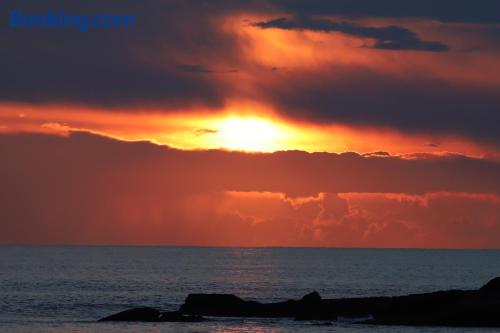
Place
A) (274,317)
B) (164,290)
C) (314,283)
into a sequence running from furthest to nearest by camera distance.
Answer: (314,283), (164,290), (274,317)

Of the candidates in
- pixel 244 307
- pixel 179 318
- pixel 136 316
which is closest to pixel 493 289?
pixel 244 307

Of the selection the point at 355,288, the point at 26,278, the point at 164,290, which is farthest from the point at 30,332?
the point at 26,278

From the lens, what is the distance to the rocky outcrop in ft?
293

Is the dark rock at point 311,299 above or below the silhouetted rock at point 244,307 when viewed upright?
above

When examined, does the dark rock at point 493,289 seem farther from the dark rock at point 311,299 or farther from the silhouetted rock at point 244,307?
the dark rock at point 311,299

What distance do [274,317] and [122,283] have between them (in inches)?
2946

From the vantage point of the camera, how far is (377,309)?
9675cm

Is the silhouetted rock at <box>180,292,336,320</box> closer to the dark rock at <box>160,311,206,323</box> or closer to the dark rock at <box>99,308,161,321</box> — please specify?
the dark rock at <box>160,311,206,323</box>

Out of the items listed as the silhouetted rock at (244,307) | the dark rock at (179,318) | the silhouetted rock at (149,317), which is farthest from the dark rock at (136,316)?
the silhouetted rock at (244,307)

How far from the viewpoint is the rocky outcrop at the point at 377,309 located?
8931 cm

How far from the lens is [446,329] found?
86562 millimetres

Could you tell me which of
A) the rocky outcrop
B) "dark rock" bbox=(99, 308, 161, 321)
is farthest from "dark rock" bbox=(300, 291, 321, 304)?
"dark rock" bbox=(99, 308, 161, 321)

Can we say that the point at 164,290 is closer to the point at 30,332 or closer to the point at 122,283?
the point at 122,283

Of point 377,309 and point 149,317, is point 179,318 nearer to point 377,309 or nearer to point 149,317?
point 149,317
